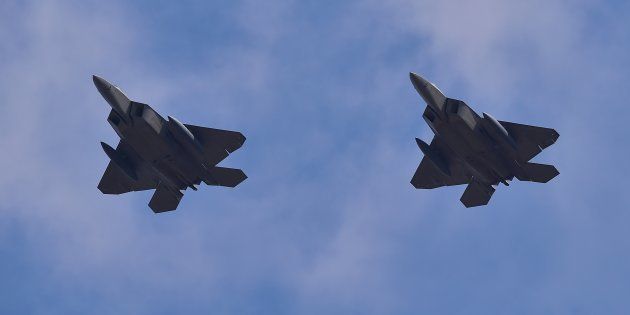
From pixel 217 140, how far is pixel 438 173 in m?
14.8

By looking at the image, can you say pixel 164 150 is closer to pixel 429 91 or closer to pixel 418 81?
pixel 418 81

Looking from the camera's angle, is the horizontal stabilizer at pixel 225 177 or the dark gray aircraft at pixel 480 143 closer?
the dark gray aircraft at pixel 480 143

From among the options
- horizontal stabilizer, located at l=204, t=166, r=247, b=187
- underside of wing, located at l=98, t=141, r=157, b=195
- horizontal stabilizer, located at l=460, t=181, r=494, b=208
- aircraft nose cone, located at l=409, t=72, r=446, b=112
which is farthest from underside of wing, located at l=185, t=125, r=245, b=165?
horizontal stabilizer, located at l=460, t=181, r=494, b=208

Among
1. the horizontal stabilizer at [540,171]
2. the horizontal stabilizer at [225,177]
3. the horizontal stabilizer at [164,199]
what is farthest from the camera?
the horizontal stabilizer at [164,199]

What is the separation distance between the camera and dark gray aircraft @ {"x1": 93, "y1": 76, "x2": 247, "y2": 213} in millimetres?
73062

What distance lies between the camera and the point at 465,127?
242ft

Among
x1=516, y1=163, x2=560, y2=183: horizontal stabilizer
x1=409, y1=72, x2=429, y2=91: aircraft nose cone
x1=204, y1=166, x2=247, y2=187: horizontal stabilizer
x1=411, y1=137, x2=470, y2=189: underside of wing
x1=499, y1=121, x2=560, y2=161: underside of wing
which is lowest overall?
x1=204, y1=166, x2=247, y2=187: horizontal stabilizer

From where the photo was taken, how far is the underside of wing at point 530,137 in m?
74.1

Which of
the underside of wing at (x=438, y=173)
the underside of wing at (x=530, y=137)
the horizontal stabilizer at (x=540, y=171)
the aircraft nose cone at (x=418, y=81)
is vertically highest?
the aircraft nose cone at (x=418, y=81)

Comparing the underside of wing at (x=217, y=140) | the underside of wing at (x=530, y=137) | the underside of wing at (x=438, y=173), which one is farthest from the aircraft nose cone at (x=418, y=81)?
the underside of wing at (x=217, y=140)

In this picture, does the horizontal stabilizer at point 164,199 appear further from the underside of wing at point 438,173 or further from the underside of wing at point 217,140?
the underside of wing at point 438,173

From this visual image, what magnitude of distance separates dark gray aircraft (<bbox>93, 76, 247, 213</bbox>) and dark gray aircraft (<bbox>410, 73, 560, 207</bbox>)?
454 inches

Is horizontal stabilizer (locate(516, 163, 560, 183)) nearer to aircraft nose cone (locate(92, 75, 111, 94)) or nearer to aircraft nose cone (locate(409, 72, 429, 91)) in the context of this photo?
aircraft nose cone (locate(409, 72, 429, 91))

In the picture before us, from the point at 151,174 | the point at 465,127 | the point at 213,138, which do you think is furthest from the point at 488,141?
the point at 151,174
